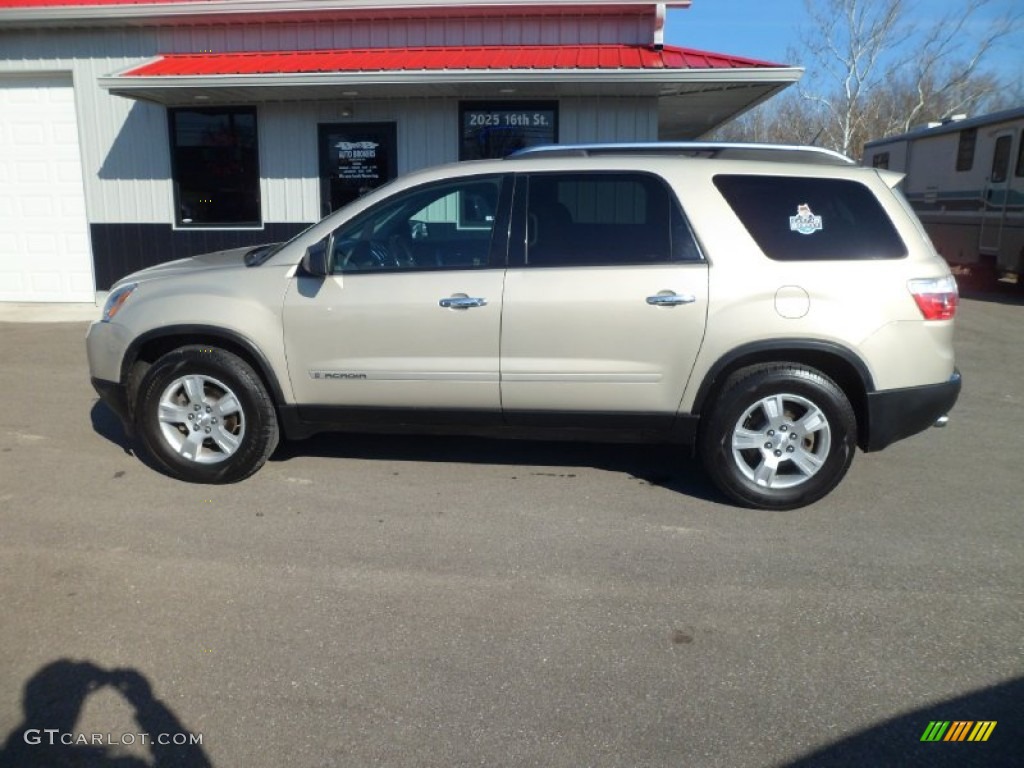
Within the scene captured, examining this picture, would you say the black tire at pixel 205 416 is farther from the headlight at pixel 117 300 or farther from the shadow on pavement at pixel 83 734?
the shadow on pavement at pixel 83 734

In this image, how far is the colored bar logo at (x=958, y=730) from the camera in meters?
2.81

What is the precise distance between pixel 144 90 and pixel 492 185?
282 inches

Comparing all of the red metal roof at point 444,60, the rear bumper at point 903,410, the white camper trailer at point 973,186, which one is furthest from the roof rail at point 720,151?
the white camper trailer at point 973,186

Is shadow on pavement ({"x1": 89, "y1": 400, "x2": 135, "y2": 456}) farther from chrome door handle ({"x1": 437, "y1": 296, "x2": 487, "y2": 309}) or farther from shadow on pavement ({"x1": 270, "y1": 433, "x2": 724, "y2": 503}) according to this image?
chrome door handle ({"x1": 437, "y1": 296, "x2": 487, "y2": 309})

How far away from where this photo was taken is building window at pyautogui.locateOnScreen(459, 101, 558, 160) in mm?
10914

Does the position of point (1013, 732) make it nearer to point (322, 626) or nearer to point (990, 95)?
point (322, 626)

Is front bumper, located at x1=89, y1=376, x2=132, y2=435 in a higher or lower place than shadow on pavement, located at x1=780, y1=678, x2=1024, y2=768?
higher

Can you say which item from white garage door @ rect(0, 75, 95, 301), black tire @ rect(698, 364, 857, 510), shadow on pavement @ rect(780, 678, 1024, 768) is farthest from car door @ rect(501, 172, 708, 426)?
white garage door @ rect(0, 75, 95, 301)

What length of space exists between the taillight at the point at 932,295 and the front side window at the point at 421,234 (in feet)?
7.59

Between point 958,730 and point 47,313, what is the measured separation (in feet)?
39.8

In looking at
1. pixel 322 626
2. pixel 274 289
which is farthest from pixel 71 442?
pixel 322 626

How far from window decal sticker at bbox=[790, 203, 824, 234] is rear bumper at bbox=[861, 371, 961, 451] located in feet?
3.13

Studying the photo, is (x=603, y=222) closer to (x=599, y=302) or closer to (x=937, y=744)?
(x=599, y=302)

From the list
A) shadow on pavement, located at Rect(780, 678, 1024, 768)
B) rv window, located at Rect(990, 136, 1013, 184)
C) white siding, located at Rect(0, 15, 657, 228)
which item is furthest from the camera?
rv window, located at Rect(990, 136, 1013, 184)
